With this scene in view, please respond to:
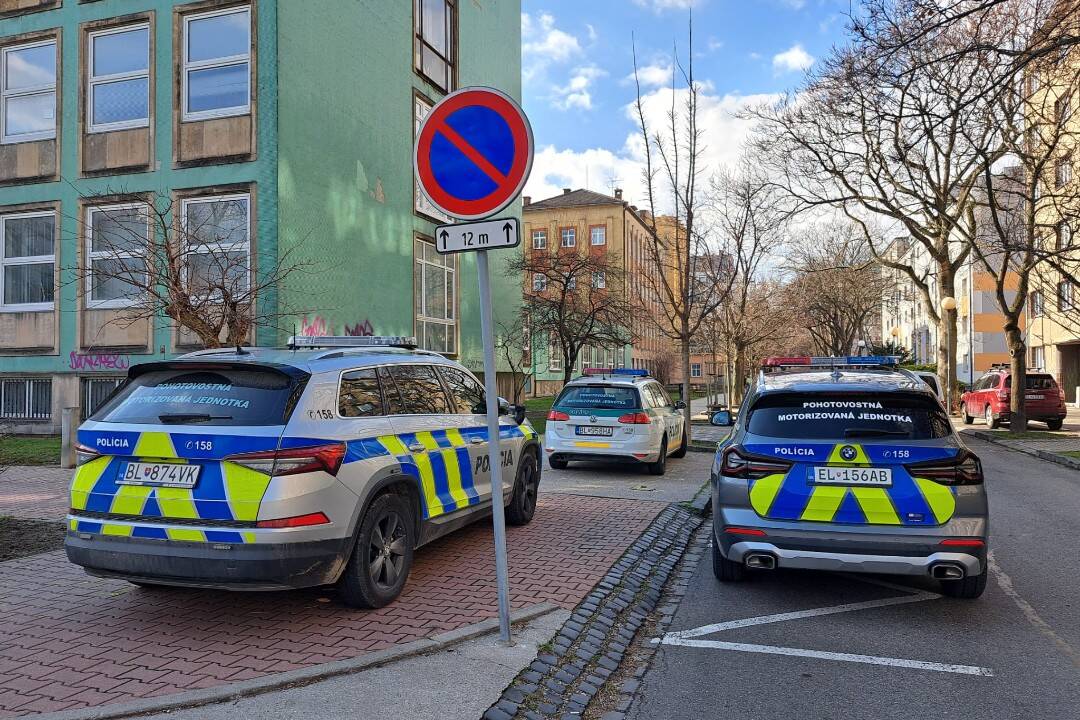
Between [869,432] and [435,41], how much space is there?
21.5 m

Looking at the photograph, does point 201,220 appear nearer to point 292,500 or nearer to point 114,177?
point 114,177

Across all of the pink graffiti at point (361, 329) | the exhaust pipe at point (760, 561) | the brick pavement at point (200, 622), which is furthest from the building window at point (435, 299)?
the exhaust pipe at point (760, 561)

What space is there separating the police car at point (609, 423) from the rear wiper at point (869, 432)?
6.62 meters

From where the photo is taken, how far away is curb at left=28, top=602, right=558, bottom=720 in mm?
3393

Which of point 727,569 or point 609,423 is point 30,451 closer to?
point 609,423

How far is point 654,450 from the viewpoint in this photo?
11930 millimetres

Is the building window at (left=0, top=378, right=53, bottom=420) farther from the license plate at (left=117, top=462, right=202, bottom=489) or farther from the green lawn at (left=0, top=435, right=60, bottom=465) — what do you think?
the license plate at (left=117, top=462, right=202, bottom=489)

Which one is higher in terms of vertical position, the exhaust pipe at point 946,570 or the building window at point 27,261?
the building window at point 27,261

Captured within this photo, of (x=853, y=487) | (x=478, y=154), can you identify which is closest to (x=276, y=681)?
(x=478, y=154)

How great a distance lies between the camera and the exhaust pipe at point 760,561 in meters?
5.20

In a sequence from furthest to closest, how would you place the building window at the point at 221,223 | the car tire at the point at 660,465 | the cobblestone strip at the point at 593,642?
the building window at the point at 221,223 → the car tire at the point at 660,465 → the cobblestone strip at the point at 593,642

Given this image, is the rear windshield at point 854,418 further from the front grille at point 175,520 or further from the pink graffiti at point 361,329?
the pink graffiti at point 361,329

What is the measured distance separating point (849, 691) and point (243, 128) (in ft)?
52.3

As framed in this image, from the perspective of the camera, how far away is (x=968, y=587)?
5426mm
